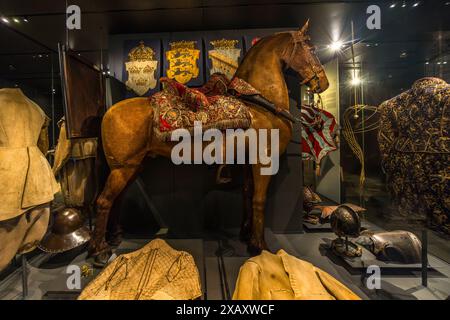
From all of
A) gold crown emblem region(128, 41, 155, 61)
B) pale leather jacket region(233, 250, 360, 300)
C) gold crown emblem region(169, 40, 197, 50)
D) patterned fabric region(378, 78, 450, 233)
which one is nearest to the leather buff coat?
gold crown emblem region(128, 41, 155, 61)

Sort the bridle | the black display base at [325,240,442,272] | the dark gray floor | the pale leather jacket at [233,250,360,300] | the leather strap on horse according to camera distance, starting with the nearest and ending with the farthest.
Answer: the pale leather jacket at [233,250,360,300]
the dark gray floor
the black display base at [325,240,442,272]
the leather strap on horse
the bridle

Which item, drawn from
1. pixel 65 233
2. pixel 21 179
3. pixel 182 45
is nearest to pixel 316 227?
pixel 65 233

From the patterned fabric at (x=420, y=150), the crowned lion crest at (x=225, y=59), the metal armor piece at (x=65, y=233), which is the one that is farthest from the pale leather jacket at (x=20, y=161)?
the patterned fabric at (x=420, y=150)

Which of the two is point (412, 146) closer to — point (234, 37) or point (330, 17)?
point (330, 17)

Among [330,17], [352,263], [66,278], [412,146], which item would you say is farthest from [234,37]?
[66,278]

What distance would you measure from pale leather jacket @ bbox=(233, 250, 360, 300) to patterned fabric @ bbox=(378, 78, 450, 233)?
1209 millimetres

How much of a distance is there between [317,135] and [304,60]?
1.15m

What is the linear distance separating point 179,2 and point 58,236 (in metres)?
2.76

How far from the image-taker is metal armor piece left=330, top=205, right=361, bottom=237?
2.02m

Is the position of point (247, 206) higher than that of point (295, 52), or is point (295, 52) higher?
point (295, 52)

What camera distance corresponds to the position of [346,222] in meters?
2.05

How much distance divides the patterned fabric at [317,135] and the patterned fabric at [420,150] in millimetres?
759

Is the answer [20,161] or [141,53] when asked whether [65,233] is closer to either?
[20,161]

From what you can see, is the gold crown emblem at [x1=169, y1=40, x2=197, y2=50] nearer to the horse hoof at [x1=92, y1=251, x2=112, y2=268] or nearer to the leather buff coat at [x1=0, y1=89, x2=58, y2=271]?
the leather buff coat at [x1=0, y1=89, x2=58, y2=271]
